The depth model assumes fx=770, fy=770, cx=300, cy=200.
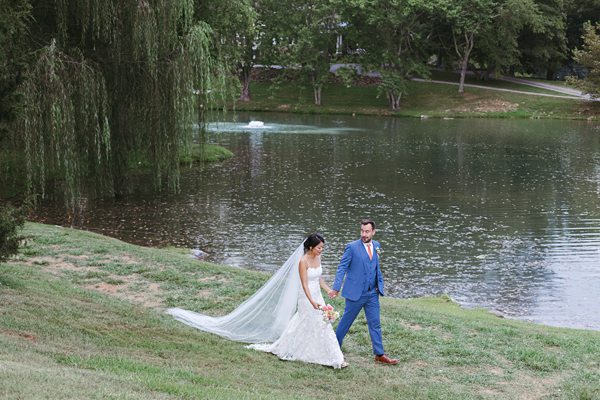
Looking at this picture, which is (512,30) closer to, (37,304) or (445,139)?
(445,139)

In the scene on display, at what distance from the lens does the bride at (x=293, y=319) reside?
9938 millimetres

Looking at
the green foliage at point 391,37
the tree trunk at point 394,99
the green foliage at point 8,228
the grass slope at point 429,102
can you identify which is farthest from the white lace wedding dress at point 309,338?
the tree trunk at point 394,99

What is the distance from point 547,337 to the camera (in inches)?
458

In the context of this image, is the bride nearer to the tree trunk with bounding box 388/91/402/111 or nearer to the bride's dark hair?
the bride's dark hair

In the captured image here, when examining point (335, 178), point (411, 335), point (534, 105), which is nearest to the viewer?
point (411, 335)

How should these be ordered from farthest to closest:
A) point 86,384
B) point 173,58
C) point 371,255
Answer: point 173,58, point 371,255, point 86,384

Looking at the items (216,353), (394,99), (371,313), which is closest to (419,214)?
(371,313)

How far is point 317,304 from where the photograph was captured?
33.0 ft

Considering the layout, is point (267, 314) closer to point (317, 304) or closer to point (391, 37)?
point (317, 304)

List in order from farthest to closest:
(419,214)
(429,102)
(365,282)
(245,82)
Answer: (245,82), (429,102), (419,214), (365,282)

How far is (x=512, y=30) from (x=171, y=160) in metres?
52.3

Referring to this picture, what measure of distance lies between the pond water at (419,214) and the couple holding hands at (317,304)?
246 inches

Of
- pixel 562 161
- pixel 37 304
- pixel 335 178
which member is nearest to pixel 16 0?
pixel 37 304

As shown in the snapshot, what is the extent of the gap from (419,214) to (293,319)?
15786 mm
